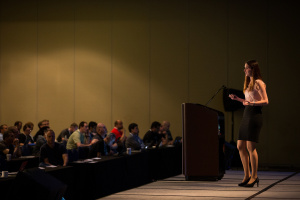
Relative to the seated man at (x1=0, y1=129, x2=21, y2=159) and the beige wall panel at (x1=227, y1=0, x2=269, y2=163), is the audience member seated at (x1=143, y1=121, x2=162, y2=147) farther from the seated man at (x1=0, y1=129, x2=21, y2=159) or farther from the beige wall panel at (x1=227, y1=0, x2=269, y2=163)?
the seated man at (x1=0, y1=129, x2=21, y2=159)

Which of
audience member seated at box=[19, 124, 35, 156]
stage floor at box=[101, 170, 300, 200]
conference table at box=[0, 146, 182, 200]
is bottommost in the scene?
stage floor at box=[101, 170, 300, 200]

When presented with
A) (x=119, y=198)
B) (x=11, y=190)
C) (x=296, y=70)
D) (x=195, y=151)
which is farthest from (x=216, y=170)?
(x=296, y=70)

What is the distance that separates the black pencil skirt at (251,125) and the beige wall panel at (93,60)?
796 centimetres

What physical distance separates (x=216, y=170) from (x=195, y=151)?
41 centimetres

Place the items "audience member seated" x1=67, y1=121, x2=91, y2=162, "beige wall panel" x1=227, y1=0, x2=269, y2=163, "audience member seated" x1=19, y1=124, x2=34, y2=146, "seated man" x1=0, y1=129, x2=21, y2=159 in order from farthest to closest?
"beige wall panel" x1=227, y1=0, x2=269, y2=163 < "audience member seated" x1=67, y1=121, x2=91, y2=162 < "audience member seated" x1=19, y1=124, x2=34, y2=146 < "seated man" x1=0, y1=129, x2=21, y2=159

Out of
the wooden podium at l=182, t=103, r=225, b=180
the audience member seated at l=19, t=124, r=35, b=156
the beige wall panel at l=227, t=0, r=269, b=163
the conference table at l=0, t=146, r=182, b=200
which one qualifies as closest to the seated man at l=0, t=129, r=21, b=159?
the audience member seated at l=19, t=124, r=35, b=156

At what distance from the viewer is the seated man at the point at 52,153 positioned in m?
8.22

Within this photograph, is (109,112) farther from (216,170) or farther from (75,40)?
(216,170)

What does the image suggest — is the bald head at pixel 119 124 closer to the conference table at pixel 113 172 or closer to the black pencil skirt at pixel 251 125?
the conference table at pixel 113 172

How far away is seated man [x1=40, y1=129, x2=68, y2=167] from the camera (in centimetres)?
822

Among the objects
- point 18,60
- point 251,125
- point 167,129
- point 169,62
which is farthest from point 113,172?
point 18,60

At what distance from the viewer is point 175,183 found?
28.1 ft

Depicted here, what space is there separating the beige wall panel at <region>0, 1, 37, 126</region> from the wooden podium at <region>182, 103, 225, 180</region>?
306 inches

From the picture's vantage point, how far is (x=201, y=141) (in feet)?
27.6
